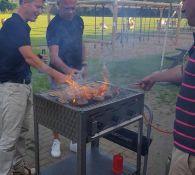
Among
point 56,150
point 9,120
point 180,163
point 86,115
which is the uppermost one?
point 86,115

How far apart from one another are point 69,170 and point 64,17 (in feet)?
7.12

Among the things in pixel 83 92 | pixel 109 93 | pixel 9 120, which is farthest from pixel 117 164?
pixel 9 120

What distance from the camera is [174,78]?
259 cm

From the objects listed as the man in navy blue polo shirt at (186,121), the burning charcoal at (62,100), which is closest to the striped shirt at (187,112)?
the man in navy blue polo shirt at (186,121)

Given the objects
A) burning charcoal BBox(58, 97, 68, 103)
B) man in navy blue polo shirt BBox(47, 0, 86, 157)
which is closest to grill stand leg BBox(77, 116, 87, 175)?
burning charcoal BBox(58, 97, 68, 103)

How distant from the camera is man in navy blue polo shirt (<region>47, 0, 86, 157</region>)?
4.00 meters

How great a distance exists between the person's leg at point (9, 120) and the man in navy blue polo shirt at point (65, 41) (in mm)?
856

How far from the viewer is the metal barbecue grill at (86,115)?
8.77 ft

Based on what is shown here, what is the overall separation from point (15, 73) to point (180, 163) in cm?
212

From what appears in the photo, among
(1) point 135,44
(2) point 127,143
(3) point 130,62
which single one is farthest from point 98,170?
(1) point 135,44

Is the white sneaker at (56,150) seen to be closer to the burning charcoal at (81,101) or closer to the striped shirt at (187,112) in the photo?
the burning charcoal at (81,101)

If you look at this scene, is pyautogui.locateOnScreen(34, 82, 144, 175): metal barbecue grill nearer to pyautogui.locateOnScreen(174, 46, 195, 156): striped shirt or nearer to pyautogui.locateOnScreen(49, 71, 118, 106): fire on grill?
pyautogui.locateOnScreen(49, 71, 118, 106): fire on grill

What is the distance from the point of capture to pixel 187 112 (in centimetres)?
212

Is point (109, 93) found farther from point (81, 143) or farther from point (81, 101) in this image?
point (81, 143)
